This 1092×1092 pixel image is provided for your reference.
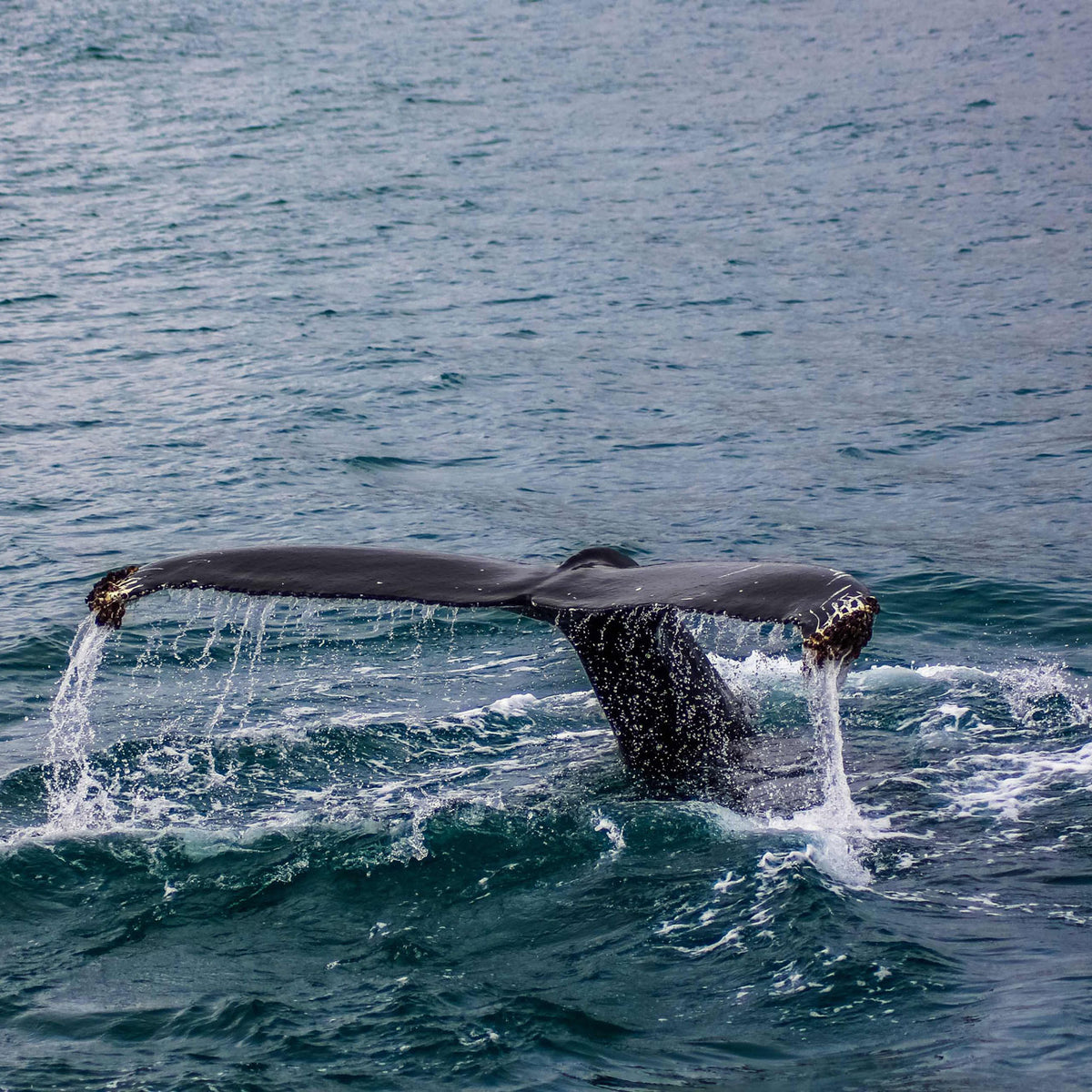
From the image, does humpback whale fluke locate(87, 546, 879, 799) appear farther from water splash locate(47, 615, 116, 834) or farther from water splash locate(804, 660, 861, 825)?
water splash locate(47, 615, 116, 834)

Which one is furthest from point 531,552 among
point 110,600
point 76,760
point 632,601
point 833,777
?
point 632,601

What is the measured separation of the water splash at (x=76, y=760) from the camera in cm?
747

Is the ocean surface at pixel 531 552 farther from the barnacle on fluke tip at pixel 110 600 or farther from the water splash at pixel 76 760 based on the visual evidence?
the barnacle on fluke tip at pixel 110 600

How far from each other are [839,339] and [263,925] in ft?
44.8

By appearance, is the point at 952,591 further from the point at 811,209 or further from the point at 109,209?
the point at 109,209

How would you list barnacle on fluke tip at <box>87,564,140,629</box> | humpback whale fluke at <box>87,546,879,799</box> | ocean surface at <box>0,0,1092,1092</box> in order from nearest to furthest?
1. humpback whale fluke at <box>87,546,879,799</box>
2. ocean surface at <box>0,0,1092,1092</box>
3. barnacle on fluke tip at <box>87,564,140,629</box>

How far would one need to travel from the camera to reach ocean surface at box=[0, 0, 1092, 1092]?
5.82 m

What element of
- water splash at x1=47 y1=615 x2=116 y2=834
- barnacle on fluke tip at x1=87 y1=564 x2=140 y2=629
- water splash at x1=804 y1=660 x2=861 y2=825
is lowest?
water splash at x1=804 y1=660 x2=861 y2=825

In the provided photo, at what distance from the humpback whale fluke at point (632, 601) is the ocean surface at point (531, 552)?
0.19 m

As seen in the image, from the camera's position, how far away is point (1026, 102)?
31.2 m

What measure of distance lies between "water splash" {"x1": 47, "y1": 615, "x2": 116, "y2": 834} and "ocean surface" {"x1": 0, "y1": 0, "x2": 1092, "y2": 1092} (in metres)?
0.03

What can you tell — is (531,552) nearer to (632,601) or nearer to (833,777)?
(833,777)

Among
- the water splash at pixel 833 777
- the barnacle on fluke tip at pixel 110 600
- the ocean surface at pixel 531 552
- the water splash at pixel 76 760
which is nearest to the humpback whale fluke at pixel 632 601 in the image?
the barnacle on fluke tip at pixel 110 600

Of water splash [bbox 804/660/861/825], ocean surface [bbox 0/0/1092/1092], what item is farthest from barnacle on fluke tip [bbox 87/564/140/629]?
water splash [bbox 804/660/861/825]
